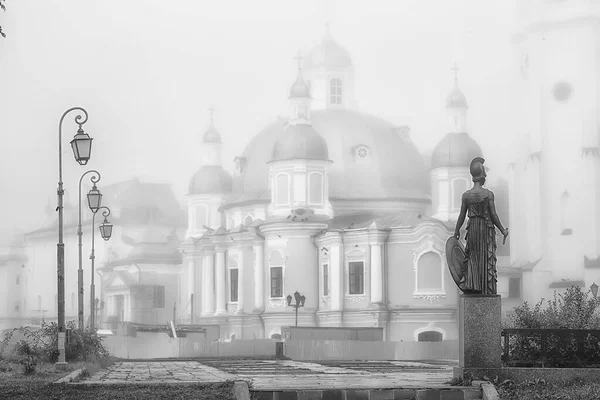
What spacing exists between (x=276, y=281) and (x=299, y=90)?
11.5 meters

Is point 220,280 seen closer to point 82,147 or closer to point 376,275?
point 376,275

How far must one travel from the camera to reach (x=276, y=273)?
7925 centimetres

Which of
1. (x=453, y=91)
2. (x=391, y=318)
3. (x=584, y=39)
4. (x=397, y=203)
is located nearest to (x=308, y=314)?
(x=391, y=318)

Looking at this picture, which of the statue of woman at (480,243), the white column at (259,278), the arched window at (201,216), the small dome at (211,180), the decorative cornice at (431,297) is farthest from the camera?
the arched window at (201,216)

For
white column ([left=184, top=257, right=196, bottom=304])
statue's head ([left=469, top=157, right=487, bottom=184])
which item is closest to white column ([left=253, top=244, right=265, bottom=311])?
white column ([left=184, top=257, right=196, bottom=304])

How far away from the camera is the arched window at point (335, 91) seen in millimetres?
90812

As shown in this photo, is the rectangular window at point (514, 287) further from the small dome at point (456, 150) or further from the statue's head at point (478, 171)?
the statue's head at point (478, 171)

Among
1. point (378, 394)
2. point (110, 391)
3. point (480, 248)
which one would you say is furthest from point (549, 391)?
point (110, 391)

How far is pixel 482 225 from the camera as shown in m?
20.6

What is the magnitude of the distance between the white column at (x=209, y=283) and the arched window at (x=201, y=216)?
5.06m

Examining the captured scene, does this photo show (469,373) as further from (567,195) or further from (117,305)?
(117,305)

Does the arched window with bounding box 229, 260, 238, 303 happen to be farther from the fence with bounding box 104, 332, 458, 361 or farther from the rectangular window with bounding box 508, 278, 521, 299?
the fence with bounding box 104, 332, 458, 361

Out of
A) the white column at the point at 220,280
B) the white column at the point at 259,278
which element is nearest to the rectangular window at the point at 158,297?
the white column at the point at 220,280

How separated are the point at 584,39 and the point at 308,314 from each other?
23581 millimetres
